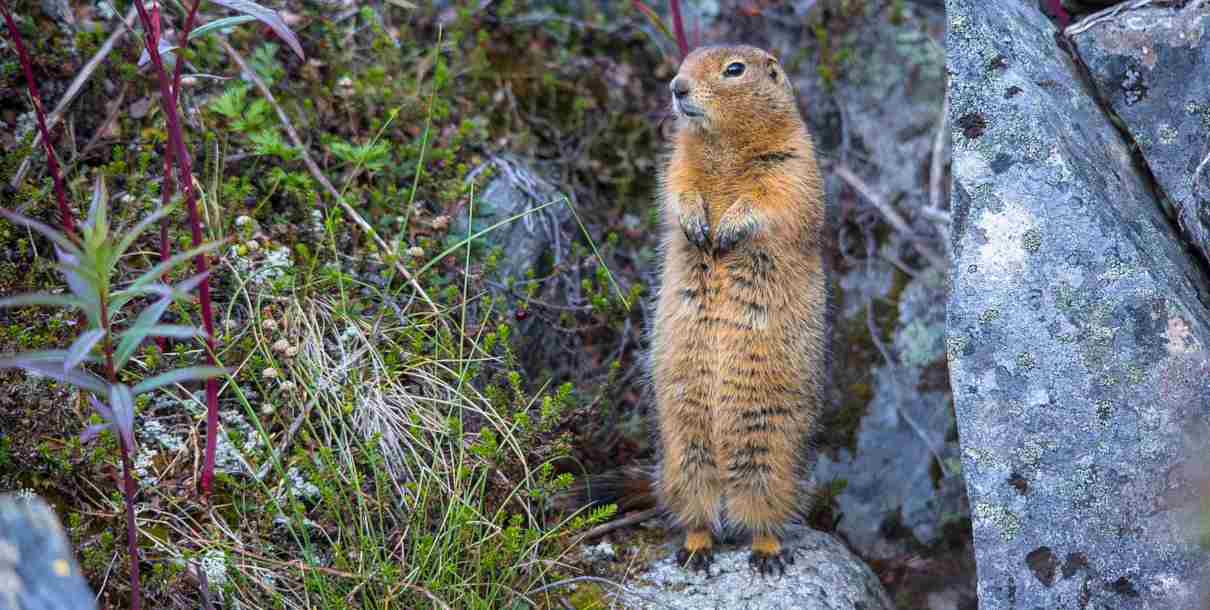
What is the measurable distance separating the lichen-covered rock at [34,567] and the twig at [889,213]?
16.3 ft

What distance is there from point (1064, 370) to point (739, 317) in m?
1.35

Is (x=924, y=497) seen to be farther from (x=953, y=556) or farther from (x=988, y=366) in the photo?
(x=988, y=366)

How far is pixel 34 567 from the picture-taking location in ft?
8.25

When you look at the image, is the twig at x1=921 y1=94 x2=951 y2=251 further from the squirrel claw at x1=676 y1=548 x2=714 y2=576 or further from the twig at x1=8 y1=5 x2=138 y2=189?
the twig at x1=8 y1=5 x2=138 y2=189

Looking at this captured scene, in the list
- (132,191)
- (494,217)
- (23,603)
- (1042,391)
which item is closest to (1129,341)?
(1042,391)

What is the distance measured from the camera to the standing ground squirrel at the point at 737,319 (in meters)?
4.64

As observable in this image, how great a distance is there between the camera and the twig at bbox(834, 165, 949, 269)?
632cm

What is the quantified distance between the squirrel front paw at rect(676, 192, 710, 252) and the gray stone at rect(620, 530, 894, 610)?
138 cm

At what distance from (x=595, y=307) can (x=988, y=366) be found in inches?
78.5

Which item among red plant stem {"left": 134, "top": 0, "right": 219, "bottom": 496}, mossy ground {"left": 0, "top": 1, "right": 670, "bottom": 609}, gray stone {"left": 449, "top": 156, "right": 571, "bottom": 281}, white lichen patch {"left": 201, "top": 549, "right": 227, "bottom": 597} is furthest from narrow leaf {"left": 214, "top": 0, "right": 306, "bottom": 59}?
gray stone {"left": 449, "top": 156, "right": 571, "bottom": 281}

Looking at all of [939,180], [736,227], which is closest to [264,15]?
[736,227]

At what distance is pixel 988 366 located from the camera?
12.9 feet

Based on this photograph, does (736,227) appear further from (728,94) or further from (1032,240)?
(1032,240)

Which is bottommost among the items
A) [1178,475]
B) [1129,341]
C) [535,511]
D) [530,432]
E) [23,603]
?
[535,511]
